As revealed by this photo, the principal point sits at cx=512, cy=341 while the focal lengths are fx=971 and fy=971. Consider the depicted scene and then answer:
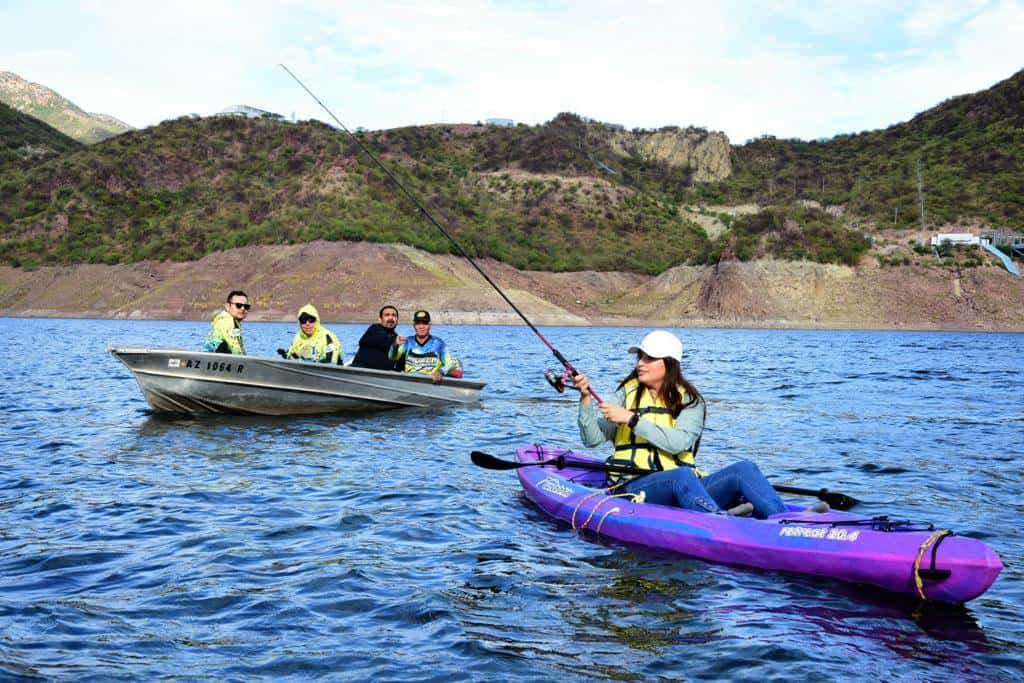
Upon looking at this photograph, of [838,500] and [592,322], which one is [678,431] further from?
[592,322]

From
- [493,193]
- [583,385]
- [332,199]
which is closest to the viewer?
[583,385]

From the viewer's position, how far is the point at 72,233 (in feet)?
360

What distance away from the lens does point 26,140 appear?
152 m

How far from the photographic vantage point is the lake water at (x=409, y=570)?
5891 mm

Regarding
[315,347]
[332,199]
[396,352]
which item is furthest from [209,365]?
[332,199]

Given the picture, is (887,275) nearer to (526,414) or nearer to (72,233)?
(526,414)

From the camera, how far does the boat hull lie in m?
16.2

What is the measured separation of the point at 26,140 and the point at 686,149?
10576 centimetres

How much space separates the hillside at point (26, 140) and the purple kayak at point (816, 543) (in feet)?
485

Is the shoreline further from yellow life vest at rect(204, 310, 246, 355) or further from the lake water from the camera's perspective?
yellow life vest at rect(204, 310, 246, 355)

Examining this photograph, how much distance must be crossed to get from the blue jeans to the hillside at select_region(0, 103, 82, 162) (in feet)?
485

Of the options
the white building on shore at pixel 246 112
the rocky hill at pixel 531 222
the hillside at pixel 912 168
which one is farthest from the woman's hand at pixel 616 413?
the white building on shore at pixel 246 112

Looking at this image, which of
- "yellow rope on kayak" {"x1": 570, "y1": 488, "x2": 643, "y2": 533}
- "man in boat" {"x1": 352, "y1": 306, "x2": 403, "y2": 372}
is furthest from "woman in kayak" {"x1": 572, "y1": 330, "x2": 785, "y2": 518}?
"man in boat" {"x1": 352, "y1": 306, "x2": 403, "y2": 372}

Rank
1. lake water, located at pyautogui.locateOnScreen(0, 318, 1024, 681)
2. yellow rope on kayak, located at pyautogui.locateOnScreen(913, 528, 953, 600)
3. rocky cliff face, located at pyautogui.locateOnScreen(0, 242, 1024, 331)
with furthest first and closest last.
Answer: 1. rocky cliff face, located at pyautogui.locateOnScreen(0, 242, 1024, 331)
2. yellow rope on kayak, located at pyautogui.locateOnScreen(913, 528, 953, 600)
3. lake water, located at pyautogui.locateOnScreen(0, 318, 1024, 681)
